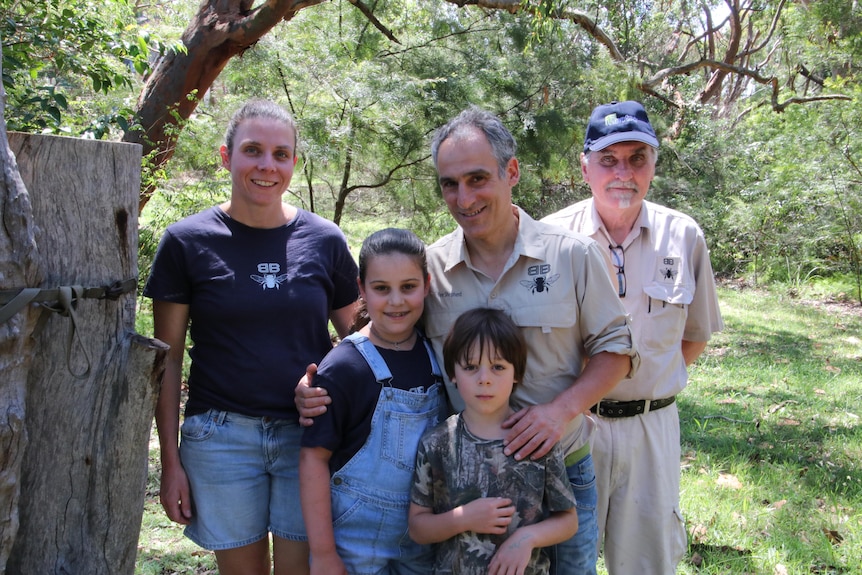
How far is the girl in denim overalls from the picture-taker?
2121 millimetres

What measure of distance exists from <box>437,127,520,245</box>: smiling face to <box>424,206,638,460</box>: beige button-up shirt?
0.35 ft

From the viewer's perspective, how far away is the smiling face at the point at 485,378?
207 centimetres

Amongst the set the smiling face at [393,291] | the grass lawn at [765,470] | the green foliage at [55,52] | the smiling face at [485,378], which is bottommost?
the grass lawn at [765,470]

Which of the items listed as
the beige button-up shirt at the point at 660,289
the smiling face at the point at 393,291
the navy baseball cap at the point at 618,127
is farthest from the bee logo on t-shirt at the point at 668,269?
the smiling face at the point at 393,291

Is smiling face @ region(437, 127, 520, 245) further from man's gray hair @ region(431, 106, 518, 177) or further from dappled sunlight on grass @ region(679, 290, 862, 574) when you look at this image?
dappled sunlight on grass @ region(679, 290, 862, 574)

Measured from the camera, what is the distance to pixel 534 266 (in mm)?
2277

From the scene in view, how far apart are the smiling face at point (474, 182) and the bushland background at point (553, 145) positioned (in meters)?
2.28

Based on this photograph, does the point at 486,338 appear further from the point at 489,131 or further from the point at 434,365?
the point at 489,131

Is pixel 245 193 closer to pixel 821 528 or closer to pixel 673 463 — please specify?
pixel 673 463

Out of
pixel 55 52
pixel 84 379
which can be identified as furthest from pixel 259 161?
pixel 55 52

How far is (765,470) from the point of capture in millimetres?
4449

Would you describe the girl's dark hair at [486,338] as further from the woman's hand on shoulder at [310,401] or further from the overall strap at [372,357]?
the woman's hand on shoulder at [310,401]

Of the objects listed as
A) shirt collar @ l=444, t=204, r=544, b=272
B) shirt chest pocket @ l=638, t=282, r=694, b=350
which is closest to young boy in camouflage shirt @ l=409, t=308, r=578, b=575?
shirt collar @ l=444, t=204, r=544, b=272

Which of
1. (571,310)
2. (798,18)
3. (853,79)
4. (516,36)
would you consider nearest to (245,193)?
(571,310)
